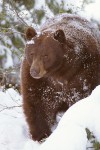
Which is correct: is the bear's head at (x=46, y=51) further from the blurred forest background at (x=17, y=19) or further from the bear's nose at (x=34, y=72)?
the blurred forest background at (x=17, y=19)

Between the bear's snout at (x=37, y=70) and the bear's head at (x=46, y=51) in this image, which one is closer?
the bear's snout at (x=37, y=70)

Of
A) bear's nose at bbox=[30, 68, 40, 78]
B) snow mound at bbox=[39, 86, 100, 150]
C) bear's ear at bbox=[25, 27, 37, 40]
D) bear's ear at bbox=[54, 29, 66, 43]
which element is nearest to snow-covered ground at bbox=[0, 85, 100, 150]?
snow mound at bbox=[39, 86, 100, 150]

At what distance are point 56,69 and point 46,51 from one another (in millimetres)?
240

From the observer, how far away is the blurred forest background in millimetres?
10133

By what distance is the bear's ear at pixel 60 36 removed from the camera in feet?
16.8

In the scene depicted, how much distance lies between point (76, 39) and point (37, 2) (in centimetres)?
595

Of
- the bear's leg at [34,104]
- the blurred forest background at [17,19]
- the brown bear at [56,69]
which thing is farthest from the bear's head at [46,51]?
the blurred forest background at [17,19]

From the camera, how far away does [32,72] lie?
16.3 ft

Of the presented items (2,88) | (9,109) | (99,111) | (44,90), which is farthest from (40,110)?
(2,88)

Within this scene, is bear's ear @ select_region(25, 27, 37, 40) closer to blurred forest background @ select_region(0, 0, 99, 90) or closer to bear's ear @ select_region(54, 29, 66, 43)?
bear's ear @ select_region(54, 29, 66, 43)

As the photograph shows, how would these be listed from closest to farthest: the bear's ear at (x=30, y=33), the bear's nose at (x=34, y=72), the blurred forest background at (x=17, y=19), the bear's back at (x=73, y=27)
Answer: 1. the bear's nose at (x=34, y=72)
2. the bear's ear at (x=30, y=33)
3. the bear's back at (x=73, y=27)
4. the blurred forest background at (x=17, y=19)

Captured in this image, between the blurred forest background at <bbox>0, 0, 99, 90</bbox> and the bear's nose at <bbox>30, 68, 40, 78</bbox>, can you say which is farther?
the blurred forest background at <bbox>0, 0, 99, 90</bbox>

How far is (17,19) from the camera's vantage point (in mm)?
9898

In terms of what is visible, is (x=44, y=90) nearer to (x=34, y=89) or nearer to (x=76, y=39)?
(x=34, y=89)
